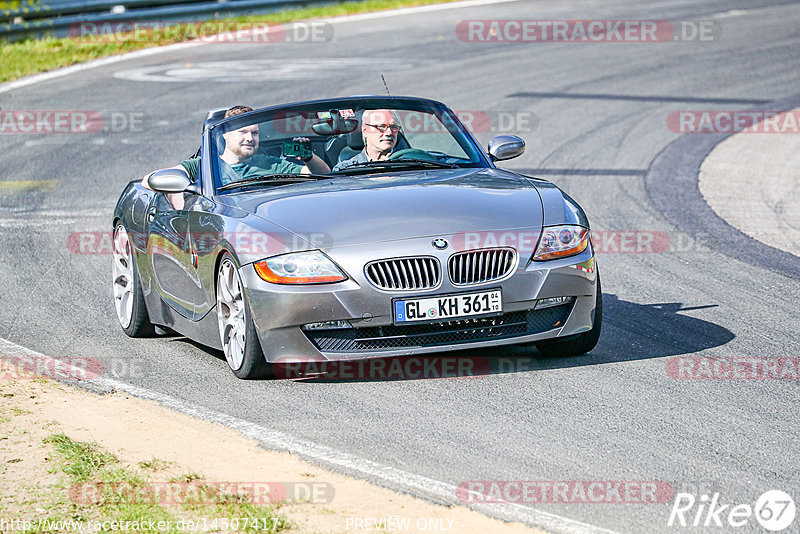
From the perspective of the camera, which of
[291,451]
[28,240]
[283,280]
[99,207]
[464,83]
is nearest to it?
[291,451]

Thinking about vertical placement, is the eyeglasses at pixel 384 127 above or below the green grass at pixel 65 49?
above

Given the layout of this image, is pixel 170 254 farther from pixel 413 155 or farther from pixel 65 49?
pixel 65 49

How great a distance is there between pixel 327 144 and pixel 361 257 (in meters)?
1.91

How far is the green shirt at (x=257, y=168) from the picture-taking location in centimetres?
793

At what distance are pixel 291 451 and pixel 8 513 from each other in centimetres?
127

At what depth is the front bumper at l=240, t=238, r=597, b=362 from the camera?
6.56m

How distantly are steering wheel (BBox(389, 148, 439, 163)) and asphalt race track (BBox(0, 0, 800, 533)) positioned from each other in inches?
57.3

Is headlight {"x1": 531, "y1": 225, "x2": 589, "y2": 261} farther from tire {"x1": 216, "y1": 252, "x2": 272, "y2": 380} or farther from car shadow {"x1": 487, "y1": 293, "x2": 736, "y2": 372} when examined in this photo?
tire {"x1": 216, "y1": 252, "x2": 272, "y2": 380}

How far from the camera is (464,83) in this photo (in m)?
20.6

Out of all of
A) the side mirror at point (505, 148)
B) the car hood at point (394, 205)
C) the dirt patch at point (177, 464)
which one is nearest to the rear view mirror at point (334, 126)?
the car hood at point (394, 205)

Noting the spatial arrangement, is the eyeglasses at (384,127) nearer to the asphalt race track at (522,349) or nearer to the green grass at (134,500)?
the asphalt race track at (522,349)

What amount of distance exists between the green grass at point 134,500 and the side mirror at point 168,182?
261 centimetres

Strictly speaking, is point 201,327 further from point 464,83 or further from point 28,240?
point 464,83

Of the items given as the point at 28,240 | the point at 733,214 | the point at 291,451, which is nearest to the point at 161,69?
the point at 28,240
